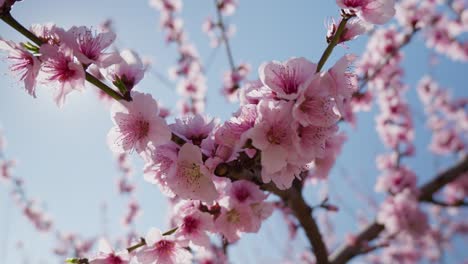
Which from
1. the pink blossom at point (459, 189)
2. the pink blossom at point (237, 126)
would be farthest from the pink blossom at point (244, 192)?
the pink blossom at point (459, 189)

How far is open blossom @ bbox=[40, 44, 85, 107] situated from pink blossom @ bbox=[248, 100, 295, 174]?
592 mm

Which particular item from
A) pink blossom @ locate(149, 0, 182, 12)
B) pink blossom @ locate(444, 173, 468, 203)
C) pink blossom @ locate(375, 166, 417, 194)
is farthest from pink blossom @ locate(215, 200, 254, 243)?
pink blossom @ locate(444, 173, 468, 203)

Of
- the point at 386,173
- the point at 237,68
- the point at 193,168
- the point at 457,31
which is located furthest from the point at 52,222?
the point at 457,31

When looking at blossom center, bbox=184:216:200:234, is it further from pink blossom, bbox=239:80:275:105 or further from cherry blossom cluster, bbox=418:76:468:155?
cherry blossom cluster, bbox=418:76:468:155

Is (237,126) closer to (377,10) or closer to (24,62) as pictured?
(377,10)

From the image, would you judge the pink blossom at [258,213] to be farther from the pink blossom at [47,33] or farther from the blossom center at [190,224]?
the pink blossom at [47,33]

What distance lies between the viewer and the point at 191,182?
1.29m

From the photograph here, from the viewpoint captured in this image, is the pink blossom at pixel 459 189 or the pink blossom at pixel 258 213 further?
the pink blossom at pixel 459 189

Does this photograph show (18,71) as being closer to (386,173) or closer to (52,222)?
(386,173)

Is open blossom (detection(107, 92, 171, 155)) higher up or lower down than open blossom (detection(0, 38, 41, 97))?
lower down

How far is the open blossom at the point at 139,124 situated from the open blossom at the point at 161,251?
338 mm

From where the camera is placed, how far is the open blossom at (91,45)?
3.90 feet

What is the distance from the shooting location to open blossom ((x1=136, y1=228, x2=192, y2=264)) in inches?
55.6

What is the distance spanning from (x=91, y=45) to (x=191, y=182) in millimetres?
591
